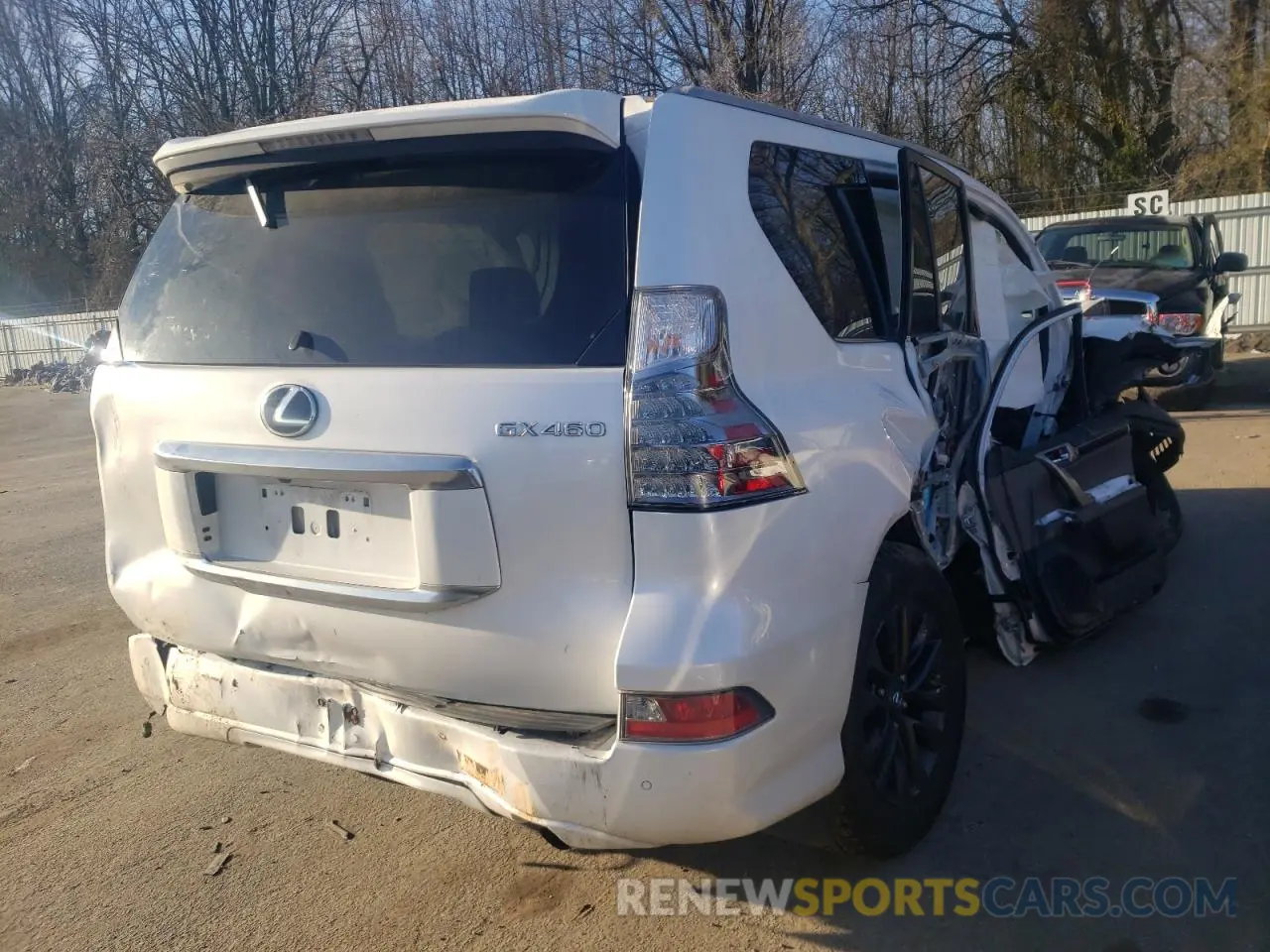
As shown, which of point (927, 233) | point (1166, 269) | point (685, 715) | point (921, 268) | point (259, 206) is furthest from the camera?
point (1166, 269)

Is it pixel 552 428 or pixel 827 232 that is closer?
pixel 552 428

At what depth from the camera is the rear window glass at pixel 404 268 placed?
8.13 ft

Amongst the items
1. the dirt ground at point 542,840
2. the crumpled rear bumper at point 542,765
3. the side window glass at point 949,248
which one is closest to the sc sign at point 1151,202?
the dirt ground at point 542,840

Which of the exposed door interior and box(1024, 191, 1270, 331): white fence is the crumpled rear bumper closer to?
the exposed door interior

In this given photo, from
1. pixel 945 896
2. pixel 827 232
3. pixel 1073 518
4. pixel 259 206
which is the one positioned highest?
pixel 259 206

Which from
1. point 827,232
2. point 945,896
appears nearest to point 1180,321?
point 827,232

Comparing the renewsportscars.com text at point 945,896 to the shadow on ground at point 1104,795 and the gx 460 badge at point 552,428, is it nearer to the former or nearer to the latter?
the shadow on ground at point 1104,795

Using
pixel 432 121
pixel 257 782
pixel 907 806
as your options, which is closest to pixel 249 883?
pixel 257 782

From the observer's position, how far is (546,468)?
2.39 m

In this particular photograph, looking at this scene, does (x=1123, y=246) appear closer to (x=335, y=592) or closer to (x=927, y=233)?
(x=927, y=233)

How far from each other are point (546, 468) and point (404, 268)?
695mm

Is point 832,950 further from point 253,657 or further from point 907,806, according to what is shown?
point 253,657

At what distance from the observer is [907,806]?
3.03m

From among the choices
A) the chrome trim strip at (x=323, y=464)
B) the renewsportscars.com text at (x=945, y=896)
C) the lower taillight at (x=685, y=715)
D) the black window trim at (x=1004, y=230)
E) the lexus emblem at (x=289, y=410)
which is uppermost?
the black window trim at (x=1004, y=230)
